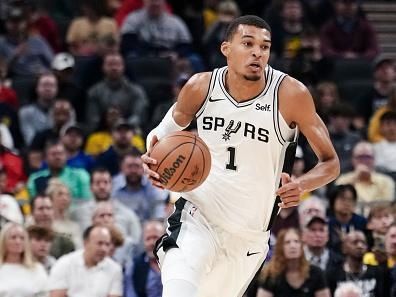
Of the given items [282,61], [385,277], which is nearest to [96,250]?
[385,277]

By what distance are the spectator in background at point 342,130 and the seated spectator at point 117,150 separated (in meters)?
2.37

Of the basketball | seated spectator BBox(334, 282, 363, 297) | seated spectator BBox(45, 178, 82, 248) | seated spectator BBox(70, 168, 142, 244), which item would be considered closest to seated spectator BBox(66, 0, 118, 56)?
seated spectator BBox(70, 168, 142, 244)

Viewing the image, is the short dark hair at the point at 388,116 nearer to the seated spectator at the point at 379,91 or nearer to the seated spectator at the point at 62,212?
the seated spectator at the point at 379,91

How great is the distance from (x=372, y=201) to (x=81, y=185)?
3053 mm

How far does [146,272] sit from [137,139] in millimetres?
2758

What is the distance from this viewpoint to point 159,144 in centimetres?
674

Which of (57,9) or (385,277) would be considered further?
(57,9)

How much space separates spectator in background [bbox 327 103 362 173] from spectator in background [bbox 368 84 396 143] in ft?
0.49

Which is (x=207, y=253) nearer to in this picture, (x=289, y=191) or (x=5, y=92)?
(x=289, y=191)

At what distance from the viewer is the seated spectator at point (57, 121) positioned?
12492 mm

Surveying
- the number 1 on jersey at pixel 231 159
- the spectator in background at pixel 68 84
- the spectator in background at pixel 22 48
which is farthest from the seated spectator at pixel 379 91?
the number 1 on jersey at pixel 231 159

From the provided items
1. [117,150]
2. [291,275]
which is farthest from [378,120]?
[291,275]

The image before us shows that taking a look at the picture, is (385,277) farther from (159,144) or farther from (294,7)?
(294,7)

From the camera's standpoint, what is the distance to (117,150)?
12367 mm
